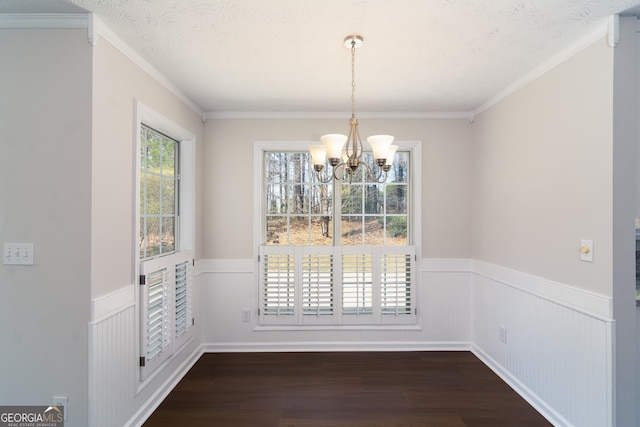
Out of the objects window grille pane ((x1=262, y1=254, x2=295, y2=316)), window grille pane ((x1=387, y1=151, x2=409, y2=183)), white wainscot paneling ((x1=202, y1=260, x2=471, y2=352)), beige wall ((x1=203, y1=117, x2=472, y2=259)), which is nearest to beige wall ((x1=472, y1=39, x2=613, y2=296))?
beige wall ((x1=203, y1=117, x2=472, y2=259))

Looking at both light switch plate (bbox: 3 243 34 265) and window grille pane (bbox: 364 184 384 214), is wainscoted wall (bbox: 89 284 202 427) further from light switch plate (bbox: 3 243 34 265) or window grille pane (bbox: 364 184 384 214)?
window grille pane (bbox: 364 184 384 214)

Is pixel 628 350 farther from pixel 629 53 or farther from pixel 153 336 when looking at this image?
pixel 153 336

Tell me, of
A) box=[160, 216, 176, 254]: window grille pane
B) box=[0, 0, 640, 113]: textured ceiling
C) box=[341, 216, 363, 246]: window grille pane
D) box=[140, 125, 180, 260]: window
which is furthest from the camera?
box=[341, 216, 363, 246]: window grille pane

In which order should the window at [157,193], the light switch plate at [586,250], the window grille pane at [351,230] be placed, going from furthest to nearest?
the window grille pane at [351,230], the window at [157,193], the light switch plate at [586,250]

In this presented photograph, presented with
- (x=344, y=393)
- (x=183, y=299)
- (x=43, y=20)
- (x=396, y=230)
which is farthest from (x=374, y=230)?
(x=43, y=20)

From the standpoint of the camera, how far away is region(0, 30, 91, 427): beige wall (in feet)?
5.64

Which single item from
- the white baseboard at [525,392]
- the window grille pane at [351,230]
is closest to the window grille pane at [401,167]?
the window grille pane at [351,230]

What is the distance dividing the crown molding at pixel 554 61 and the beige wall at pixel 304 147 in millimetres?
558

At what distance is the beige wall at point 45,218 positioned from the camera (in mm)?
1719

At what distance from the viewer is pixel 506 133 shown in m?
2.74

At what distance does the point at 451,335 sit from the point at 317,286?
1471 mm

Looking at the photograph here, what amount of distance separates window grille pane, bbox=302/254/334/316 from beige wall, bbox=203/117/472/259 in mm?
610

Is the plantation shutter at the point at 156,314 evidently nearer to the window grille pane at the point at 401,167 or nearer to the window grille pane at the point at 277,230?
the window grille pane at the point at 277,230

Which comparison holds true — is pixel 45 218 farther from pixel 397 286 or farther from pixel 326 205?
pixel 397 286
